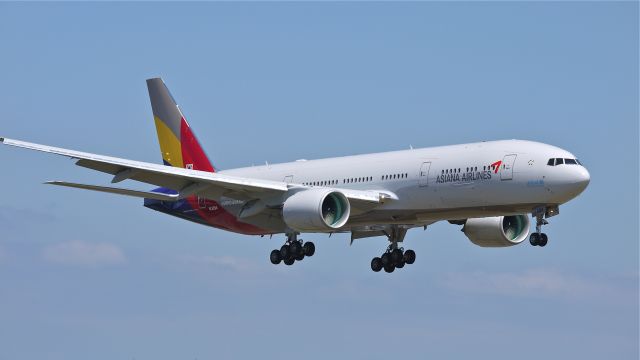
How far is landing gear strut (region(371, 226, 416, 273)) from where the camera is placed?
63.5m

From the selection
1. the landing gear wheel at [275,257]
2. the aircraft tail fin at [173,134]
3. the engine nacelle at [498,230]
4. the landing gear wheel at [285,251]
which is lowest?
the landing gear wheel at [275,257]

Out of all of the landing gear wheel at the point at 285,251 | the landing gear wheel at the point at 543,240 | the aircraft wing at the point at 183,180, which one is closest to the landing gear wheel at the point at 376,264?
the landing gear wheel at the point at 285,251

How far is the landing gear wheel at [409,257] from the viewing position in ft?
209

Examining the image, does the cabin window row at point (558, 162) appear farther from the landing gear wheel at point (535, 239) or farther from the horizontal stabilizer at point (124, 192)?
the horizontal stabilizer at point (124, 192)

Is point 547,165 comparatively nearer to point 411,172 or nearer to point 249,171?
point 411,172

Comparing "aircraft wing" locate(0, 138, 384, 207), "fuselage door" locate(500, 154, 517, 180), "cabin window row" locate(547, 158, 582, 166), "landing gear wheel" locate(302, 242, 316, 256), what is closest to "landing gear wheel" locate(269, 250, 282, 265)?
"landing gear wheel" locate(302, 242, 316, 256)

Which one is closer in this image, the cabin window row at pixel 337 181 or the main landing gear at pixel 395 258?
the cabin window row at pixel 337 181

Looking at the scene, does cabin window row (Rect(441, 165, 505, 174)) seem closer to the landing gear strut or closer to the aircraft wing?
the aircraft wing

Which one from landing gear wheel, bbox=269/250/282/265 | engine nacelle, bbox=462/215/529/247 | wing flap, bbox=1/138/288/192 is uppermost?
engine nacelle, bbox=462/215/529/247

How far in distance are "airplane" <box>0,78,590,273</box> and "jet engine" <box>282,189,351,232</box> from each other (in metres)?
0.04

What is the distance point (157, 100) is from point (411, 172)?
17379 mm

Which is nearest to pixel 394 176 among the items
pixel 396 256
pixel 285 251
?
pixel 396 256

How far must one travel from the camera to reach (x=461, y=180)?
5631 centimetres

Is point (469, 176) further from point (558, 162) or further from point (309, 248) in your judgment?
point (309, 248)
